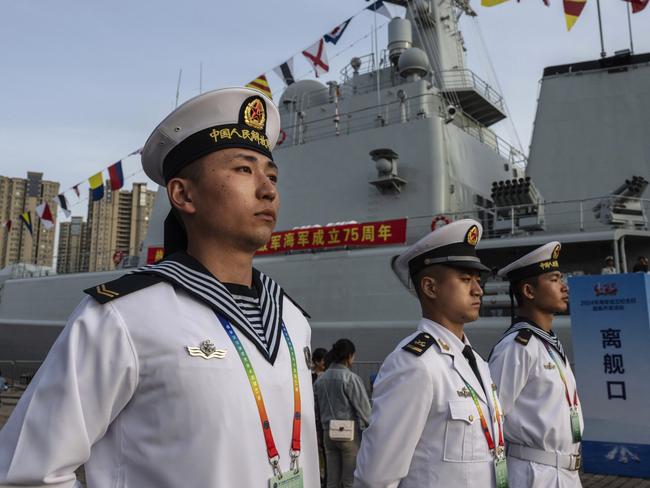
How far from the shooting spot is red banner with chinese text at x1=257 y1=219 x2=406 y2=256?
946 cm

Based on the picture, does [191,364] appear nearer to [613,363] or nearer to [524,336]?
[524,336]

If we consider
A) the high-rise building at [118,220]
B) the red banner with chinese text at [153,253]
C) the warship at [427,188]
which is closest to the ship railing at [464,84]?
the warship at [427,188]

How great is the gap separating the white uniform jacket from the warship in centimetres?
A: 785

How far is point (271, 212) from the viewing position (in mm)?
1312

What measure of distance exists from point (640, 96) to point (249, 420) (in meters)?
11.1

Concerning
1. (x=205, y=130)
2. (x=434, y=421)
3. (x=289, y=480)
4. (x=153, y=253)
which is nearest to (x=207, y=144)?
(x=205, y=130)

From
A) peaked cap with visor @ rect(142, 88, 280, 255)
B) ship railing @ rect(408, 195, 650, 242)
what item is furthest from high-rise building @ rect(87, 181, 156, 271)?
peaked cap with visor @ rect(142, 88, 280, 255)

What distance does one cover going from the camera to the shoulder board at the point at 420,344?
2.08 metres

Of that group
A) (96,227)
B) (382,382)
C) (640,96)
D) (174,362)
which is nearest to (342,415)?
(382,382)

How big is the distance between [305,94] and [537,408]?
12776 mm

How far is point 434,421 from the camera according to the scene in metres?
2.02

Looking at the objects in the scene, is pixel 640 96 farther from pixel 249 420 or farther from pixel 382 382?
pixel 249 420

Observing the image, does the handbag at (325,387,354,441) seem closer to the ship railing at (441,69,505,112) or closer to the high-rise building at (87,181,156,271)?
the ship railing at (441,69,505,112)

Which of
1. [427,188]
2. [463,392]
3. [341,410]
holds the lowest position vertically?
[341,410]
